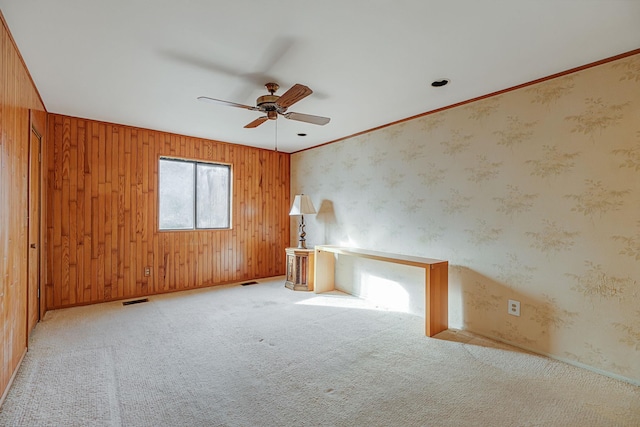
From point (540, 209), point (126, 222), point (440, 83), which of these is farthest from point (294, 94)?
point (126, 222)

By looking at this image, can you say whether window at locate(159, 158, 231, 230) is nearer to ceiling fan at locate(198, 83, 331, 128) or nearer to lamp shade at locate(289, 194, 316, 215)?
lamp shade at locate(289, 194, 316, 215)

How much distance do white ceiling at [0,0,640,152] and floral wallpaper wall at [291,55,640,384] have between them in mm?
Result: 281

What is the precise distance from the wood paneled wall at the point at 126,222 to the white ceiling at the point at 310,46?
856 mm

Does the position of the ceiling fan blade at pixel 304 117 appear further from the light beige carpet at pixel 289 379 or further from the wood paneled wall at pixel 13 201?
the light beige carpet at pixel 289 379

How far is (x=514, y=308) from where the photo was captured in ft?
8.96

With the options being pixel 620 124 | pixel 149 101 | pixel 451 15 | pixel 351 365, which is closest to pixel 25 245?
pixel 149 101

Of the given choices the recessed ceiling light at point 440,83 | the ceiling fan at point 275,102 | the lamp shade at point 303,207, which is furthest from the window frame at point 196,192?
the recessed ceiling light at point 440,83

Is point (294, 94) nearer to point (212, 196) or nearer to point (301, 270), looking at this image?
point (301, 270)

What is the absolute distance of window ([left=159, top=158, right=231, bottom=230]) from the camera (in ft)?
14.8

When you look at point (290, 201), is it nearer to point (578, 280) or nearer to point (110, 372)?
point (110, 372)

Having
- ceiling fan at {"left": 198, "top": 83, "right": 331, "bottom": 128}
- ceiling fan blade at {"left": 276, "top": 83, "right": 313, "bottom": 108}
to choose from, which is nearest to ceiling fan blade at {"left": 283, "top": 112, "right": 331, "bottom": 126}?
ceiling fan at {"left": 198, "top": 83, "right": 331, "bottom": 128}

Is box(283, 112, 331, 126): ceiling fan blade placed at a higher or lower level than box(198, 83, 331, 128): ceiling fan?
lower

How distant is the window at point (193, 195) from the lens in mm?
A: 4520

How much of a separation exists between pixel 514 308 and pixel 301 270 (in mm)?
2768
